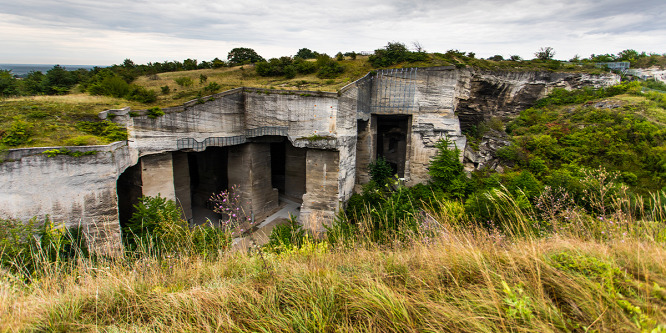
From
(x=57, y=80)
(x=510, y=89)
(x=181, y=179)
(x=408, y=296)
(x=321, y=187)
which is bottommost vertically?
(x=321, y=187)

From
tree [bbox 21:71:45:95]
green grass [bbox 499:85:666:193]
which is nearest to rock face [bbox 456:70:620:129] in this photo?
green grass [bbox 499:85:666:193]

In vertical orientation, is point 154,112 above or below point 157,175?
above

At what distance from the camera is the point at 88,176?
856 centimetres

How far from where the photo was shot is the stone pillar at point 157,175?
10.6m

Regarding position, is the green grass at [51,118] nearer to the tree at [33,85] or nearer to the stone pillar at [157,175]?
the stone pillar at [157,175]

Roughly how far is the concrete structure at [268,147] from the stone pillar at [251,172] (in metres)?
0.05

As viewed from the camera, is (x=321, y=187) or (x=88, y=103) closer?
(x=88, y=103)

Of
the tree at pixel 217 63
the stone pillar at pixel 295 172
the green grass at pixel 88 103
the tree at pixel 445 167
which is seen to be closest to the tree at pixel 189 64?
the tree at pixel 217 63

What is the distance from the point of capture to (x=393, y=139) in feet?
67.8

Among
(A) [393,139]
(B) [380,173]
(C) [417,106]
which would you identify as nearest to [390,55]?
(C) [417,106]

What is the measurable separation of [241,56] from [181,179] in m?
14.3

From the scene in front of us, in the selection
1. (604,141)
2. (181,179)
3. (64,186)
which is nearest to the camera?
(64,186)

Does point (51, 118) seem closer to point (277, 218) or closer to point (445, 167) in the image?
point (277, 218)

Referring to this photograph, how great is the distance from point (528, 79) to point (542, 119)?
3.52m
